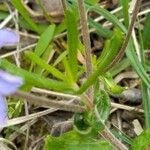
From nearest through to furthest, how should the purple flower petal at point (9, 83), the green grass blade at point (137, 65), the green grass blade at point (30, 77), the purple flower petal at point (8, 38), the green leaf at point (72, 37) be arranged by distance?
the purple flower petal at point (9, 83) < the purple flower petal at point (8, 38) < the green grass blade at point (30, 77) < the green leaf at point (72, 37) < the green grass blade at point (137, 65)

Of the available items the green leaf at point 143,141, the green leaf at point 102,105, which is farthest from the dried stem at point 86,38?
the green leaf at point 143,141

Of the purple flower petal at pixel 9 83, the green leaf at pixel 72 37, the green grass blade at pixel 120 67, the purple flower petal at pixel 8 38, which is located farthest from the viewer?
the green grass blade at pixel 120 67

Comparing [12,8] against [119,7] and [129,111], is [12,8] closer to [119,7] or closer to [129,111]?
[119,7]

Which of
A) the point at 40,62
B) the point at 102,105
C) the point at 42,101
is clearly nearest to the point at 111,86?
the point at 102,105

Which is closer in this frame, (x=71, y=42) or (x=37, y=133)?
(x=71, y=42)

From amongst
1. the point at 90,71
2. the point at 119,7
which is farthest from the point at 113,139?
the point at 119,7

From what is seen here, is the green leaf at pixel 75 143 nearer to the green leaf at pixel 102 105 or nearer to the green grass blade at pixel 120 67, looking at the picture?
the green leaf at pixel 102 105
